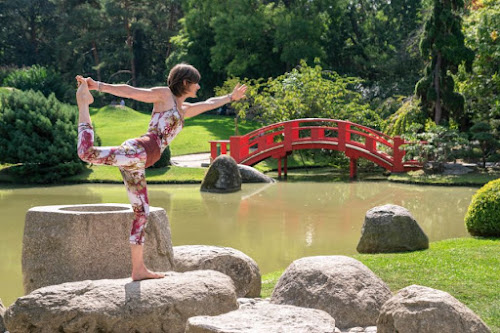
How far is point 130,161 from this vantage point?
526 cm

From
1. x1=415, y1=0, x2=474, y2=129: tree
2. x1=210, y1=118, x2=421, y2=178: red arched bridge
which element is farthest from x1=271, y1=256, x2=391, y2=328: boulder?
x1=415, y1=0, x2=474, y2=129: tree

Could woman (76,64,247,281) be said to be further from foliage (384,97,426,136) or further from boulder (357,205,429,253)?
foliage (384,97,426,136)

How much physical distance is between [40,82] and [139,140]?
105ft

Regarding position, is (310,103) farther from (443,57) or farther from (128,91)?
(128,91)

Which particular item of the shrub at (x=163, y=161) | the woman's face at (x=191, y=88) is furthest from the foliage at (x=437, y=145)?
the woman's face at (x=191, y=88)

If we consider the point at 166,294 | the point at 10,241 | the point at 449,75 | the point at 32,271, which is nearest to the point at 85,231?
the point at 32,271

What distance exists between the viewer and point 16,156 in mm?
21203

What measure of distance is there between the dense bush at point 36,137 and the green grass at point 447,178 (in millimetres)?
10208

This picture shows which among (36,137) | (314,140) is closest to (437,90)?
(314,140)

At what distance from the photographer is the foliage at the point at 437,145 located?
68.4 ft

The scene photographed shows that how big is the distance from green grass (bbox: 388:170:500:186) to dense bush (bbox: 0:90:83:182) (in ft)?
33.5

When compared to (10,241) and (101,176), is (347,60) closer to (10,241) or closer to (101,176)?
(101,176)

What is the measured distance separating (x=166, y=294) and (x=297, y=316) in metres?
1.08

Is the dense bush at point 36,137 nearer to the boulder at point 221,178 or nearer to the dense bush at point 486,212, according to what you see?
the boulder at point 221,178
